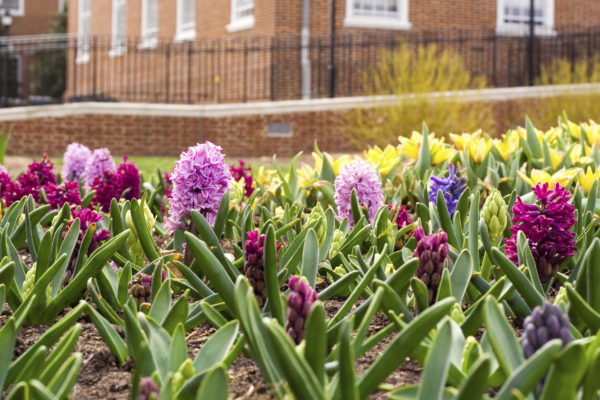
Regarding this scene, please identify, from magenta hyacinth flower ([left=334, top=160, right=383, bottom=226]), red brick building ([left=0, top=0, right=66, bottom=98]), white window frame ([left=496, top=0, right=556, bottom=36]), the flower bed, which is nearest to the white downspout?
white window frame ([left=496, top=0, right=556, bottom=36])

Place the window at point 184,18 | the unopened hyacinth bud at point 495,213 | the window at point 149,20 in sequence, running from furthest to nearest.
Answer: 1. the window at point 149,20
2. the window at point 184,18
3. the unopened hyacinth bud at point 495,213

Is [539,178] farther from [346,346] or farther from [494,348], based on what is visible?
[346,346]

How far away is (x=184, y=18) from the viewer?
21703mm

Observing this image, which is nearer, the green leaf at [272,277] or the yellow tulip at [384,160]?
the green leaf at [272,277]

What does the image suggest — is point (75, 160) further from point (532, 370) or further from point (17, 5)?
point (17, 5)

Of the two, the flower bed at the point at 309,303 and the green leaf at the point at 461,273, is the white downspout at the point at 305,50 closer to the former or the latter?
the flower bed at the point at 309,303

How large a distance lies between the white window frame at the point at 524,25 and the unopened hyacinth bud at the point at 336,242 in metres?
17.5

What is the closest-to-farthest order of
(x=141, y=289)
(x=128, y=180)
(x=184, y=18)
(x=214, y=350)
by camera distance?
(x=214, y=350)
(x=141, y=289)
(x=128, y=180)
(x=184, y=18)

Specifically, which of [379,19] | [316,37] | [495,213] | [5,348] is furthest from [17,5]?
[5,348]

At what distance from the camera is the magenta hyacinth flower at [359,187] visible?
298cm

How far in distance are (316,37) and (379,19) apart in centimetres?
196

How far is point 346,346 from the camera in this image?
136cm

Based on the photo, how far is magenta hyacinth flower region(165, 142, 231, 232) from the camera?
2.52 m

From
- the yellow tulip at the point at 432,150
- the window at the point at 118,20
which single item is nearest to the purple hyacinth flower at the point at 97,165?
the yellow tulip at the point at 432,150
